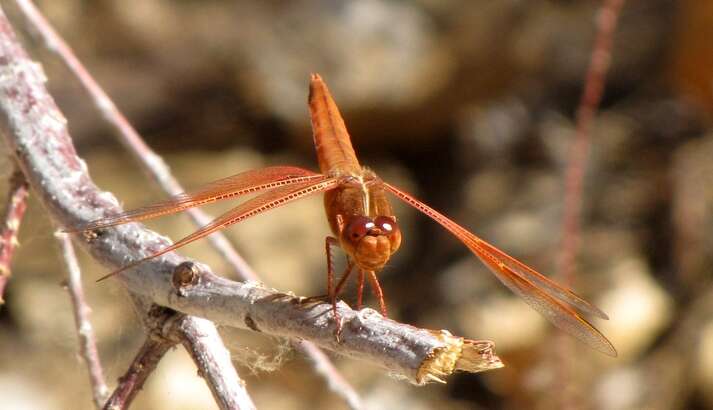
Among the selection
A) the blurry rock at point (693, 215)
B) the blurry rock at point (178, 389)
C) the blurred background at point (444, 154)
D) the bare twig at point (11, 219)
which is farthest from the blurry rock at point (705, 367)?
the bare twig at point (11, 219)

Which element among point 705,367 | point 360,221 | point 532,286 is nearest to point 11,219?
point 360,221

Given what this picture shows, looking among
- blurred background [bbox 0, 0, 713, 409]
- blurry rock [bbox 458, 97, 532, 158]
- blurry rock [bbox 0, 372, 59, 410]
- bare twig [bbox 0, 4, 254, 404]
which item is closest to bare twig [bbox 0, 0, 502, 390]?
bare twig [bbox 0, 4, 254, 404]

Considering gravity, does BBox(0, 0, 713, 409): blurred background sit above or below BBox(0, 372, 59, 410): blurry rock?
above

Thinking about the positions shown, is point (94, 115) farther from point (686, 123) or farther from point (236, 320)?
point (236, 320)

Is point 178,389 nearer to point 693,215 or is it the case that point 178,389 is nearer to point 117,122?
point 117,122

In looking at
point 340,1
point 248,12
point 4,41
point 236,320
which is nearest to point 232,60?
point 248,12

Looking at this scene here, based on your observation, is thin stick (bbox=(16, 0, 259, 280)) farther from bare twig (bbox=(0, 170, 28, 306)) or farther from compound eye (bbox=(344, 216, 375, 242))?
compound eye (bbox=(344, 216, 375, 242))

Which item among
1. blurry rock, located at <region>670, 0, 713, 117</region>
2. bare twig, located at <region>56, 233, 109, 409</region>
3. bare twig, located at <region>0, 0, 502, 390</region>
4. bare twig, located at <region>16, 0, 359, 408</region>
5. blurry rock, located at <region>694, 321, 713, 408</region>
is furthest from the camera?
blurry rock, located at <region>670, 0, 713, 117</region>
